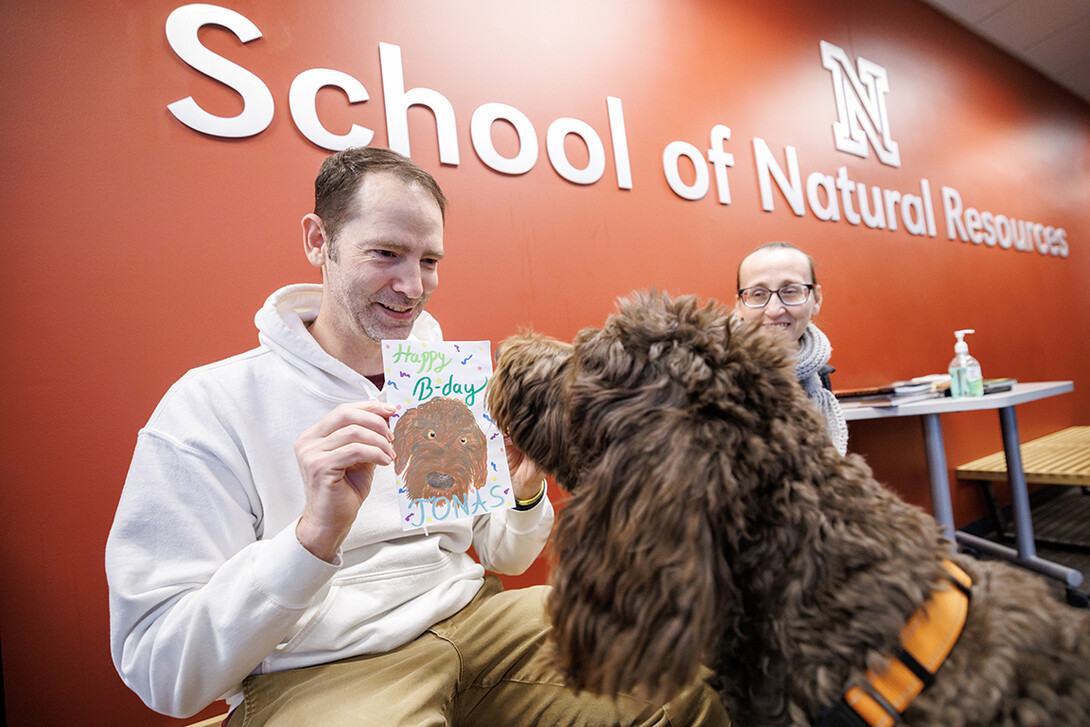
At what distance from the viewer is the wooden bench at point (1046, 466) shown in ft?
9.36

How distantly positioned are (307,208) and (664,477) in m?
1.48

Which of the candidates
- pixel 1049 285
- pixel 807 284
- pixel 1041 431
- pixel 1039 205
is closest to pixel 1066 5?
pixel 1039 205

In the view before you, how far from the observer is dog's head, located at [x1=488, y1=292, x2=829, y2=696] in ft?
1.84

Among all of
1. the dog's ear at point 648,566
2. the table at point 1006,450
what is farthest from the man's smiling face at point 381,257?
the table at point 1006,450

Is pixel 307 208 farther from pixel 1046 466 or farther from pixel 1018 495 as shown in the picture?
pixel 1046 466

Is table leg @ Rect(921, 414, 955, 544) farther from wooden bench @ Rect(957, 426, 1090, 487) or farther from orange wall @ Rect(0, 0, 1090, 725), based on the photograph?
wooden bench @ Rect(957, 426, 1090, 487)

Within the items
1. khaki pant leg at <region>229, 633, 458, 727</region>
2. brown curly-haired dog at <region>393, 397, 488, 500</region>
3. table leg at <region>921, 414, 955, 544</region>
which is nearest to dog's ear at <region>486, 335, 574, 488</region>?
brown curly-haired dog at <region>393, 397, 488, 500</region>

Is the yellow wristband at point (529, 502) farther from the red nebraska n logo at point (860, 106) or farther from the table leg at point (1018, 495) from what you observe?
the red nebraska n logo at point (860, 106)

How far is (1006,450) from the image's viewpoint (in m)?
2.94

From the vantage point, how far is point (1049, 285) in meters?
4.97

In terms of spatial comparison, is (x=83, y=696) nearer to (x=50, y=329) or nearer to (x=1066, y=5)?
(x=50, y=329)

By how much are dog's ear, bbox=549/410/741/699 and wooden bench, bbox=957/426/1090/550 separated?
3307mm

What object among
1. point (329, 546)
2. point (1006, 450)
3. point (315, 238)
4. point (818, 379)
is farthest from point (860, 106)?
point (329, 546)

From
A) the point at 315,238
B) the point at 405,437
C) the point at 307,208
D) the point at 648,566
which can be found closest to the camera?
the point at 648,566
